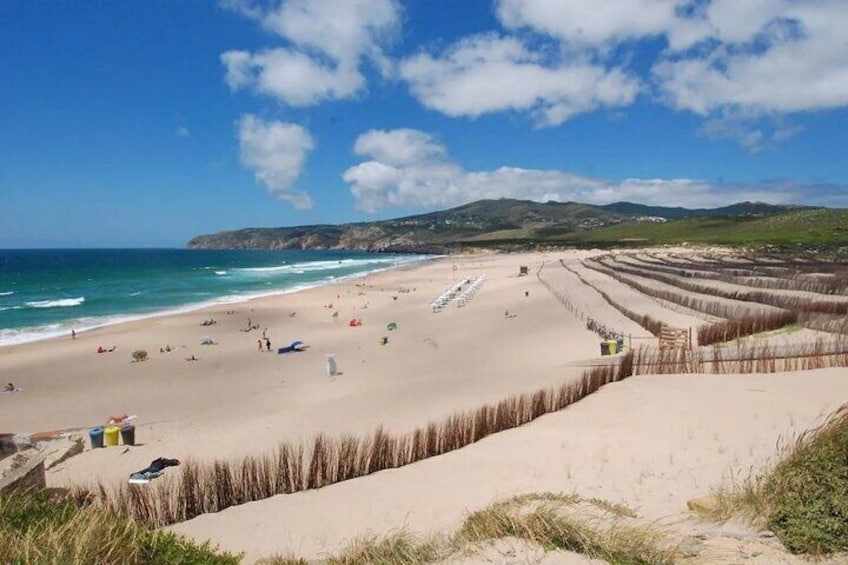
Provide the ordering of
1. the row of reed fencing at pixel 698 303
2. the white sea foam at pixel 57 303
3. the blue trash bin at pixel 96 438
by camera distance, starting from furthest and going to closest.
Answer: the white sea foam at pixel 57 303, the row of reed fencing at pixel 698 303, the blue trash bin at pixel 96 438

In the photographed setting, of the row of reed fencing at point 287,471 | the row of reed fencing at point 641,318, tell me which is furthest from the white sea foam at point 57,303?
the row of reed fencing at point 287,471

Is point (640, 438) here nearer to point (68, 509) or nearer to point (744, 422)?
point (744, 422)

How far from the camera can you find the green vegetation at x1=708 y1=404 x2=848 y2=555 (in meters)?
4.88

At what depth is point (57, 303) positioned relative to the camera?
4322 centimetres

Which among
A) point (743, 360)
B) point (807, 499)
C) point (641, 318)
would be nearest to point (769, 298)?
point (641, 318)

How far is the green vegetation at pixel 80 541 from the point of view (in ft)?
13.3

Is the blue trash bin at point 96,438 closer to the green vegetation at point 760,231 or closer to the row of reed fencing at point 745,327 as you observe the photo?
the row of reed fencing at point 745,327

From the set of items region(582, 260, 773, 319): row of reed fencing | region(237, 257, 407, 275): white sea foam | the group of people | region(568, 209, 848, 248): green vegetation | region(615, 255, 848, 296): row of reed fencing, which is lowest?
the group of people

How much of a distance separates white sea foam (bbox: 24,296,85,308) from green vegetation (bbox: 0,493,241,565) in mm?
42101

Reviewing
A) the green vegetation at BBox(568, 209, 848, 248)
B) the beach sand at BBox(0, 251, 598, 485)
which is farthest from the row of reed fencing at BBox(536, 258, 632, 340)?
the green vegetation at BBox(568, 209, 848, 248)

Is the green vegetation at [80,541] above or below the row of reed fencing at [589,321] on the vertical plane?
above

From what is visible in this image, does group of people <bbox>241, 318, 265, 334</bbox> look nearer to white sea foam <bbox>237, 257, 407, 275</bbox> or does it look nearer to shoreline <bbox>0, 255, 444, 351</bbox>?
shoreline <bbox>0, 255, 444, 351</bbox>

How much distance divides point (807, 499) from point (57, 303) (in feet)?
162

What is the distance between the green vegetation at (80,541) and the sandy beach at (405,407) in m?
1.59
